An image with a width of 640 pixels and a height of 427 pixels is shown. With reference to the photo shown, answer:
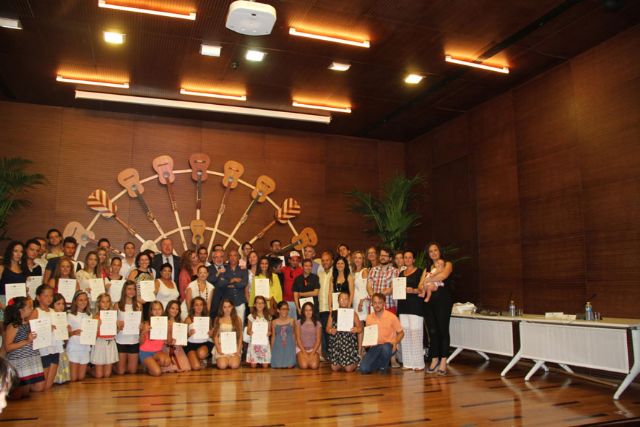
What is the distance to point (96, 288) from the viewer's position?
6242 mm

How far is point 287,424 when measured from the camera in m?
3.74

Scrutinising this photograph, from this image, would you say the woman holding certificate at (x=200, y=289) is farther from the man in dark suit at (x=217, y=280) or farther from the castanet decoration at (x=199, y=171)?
the castanet decoration at (x=199, y=171)

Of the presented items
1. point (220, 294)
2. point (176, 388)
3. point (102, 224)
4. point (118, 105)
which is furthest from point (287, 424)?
point (118, 105)

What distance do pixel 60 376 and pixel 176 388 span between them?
1339 mm

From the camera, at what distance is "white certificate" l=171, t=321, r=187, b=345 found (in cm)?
625

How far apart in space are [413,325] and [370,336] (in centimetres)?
63

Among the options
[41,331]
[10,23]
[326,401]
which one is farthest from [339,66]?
[41,331]

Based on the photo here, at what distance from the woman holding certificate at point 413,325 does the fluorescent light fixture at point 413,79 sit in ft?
8.75

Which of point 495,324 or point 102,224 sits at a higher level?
point 102,224

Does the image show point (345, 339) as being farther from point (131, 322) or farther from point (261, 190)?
point (261, 190)

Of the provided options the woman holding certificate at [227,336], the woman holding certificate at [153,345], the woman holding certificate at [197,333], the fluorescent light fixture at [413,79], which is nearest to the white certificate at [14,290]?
the woman holding certificate at [153,345]

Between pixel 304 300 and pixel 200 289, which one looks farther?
pixel 304 300

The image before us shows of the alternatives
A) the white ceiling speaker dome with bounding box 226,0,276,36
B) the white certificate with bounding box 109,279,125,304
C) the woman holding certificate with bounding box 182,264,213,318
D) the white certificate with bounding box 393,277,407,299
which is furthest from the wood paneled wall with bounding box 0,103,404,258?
the white ceiling speaker dome with bounding box 226,0,276,36

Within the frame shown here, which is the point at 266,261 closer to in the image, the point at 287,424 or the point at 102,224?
the point at 102,224
